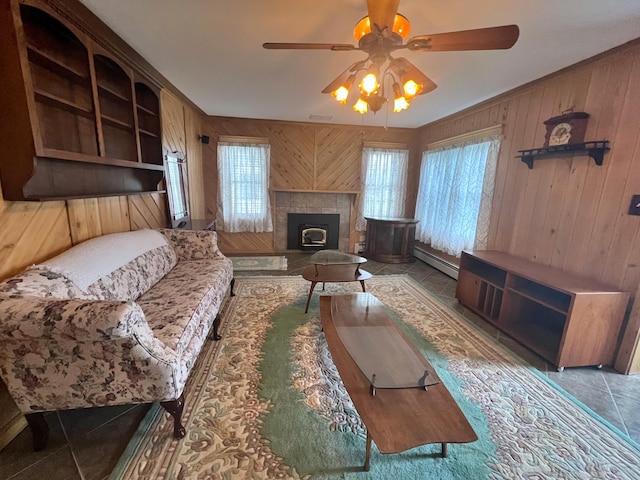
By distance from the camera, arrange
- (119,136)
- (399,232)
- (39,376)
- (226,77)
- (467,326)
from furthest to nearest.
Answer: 1. (399,232)
2. (226,77)
3. (467,326)
4. (119,136)
5. (39,376)

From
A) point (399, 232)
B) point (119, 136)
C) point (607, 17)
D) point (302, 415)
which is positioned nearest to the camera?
point (302, 415)

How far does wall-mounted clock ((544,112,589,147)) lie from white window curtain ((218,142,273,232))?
3913mm

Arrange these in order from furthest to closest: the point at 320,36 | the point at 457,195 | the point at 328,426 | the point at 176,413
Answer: the point at 457,195
the point at 320,36
the point at 328,426
the point at 176,413

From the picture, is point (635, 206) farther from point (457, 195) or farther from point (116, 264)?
point (116, 264)

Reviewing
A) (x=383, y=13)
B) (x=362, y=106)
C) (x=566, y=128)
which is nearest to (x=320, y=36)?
(x=362, y=106)

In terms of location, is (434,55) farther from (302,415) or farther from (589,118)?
(302,415)

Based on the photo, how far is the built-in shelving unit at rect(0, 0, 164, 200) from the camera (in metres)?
1.39

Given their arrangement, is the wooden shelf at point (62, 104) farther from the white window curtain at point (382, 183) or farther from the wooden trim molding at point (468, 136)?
the white window curtain at point (382, 183)

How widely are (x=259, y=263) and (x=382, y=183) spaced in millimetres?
2795

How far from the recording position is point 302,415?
5.29ft

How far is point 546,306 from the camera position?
2.23m

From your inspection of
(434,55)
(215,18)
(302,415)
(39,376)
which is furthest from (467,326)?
(215,18)

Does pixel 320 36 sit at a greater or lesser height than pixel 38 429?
greater

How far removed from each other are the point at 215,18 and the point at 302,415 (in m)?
2.66
